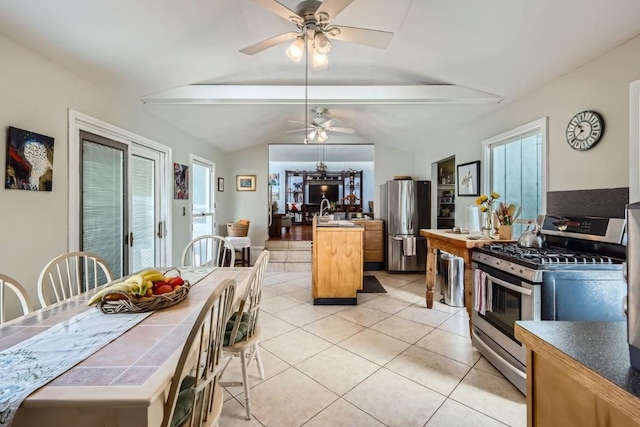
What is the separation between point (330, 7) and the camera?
158 cm

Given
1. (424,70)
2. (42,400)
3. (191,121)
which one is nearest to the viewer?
(42,400)

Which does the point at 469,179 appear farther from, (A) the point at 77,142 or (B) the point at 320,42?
(A) the point at 77,142

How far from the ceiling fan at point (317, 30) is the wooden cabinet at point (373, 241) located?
3.79 metres

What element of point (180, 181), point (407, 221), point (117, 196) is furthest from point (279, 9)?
point (407, 221)

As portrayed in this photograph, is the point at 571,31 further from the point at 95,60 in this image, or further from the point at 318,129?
the point at 95,60

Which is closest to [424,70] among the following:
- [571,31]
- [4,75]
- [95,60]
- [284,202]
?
[571,31]

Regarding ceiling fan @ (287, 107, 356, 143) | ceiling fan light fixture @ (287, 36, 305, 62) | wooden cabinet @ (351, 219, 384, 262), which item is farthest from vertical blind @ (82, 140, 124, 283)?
wooden cabinet @ (351, 219, 384, 262)

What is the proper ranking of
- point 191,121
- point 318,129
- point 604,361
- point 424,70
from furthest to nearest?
point 318,129, point 191,121, point 424,70, point 604,361

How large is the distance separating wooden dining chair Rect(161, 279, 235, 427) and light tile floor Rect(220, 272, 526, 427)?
0.65 m

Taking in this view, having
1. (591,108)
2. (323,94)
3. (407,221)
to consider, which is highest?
(323,94)

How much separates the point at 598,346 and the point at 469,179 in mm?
3299

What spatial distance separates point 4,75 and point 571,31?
3598mm

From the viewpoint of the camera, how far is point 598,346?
2.23ft

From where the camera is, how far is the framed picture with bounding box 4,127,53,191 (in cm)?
171
